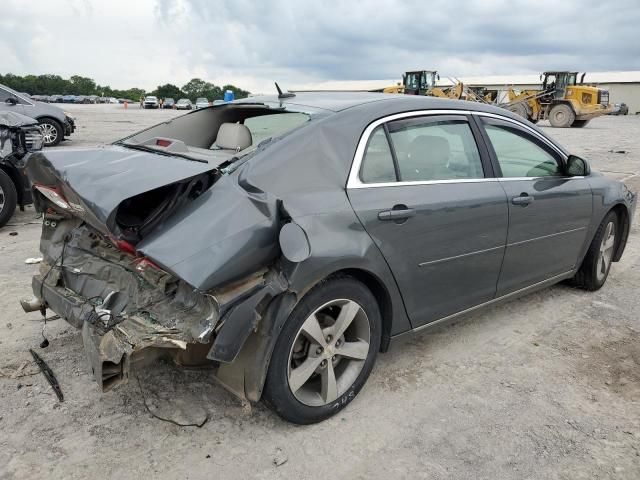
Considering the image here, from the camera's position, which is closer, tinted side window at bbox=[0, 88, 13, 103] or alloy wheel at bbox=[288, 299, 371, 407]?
alloy wheel at bbox=[288, 299, 371, 407]

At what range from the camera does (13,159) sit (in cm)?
638

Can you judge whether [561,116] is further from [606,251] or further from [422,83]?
[606,251]

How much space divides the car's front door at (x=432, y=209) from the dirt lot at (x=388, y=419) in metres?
0.44

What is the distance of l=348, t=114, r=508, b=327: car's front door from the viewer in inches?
115

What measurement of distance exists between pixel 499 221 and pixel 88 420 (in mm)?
2601

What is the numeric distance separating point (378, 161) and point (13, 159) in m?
5.12

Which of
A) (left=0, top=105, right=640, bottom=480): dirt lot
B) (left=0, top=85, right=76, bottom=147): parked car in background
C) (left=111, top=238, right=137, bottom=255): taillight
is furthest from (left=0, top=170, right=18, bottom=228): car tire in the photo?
(left=0, top=85, right=76, bottom=147): parked car in background

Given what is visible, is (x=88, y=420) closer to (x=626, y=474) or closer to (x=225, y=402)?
(x=225, y=402)

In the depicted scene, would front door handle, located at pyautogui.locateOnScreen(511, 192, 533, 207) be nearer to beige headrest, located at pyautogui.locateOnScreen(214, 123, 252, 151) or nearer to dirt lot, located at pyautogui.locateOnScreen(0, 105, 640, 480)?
dirt lot, located at pyautogui.locateOnScreen(0, 105, 640, 480)

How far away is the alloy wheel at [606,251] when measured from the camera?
15.4ft

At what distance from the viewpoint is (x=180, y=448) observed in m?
2.58

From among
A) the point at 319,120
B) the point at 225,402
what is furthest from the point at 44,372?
the point at 319,120

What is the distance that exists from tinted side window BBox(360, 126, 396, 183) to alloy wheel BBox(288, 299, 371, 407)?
677mm

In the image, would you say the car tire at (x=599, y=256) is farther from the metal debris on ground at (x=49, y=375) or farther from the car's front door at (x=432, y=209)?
the metal debris on ground at (x=49, y=375)
